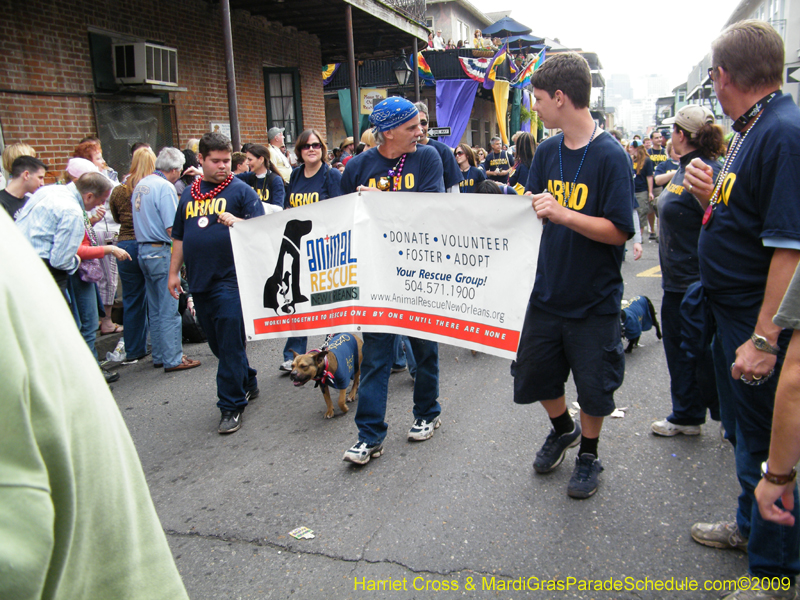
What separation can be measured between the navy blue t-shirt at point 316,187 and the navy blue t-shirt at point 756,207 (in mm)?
3737

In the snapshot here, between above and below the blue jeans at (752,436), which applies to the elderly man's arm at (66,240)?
above

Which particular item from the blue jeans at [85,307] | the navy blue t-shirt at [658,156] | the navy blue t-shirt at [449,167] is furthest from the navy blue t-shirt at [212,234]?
the navy blue t-shirt at [658,156]

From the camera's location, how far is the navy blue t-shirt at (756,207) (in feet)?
6.93

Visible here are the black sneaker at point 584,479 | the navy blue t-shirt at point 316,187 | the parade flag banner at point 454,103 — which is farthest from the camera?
the parade flag banner at point 454,103

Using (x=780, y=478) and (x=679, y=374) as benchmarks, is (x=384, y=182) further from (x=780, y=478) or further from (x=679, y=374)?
(x=780, y=478)

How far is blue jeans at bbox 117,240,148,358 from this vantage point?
643cm

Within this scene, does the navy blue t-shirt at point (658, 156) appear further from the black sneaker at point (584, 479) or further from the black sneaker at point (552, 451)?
the black sneaker at point (584, 479)

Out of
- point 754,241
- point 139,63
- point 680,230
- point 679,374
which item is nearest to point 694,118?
point 680,230

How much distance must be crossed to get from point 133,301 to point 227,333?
2.49 metres

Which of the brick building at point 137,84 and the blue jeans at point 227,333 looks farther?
the brick building at point 137,84

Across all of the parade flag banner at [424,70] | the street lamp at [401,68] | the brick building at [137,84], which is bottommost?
the brick building at [137,84]

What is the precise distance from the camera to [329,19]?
12383 mm

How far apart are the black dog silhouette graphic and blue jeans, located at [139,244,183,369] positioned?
106 inches

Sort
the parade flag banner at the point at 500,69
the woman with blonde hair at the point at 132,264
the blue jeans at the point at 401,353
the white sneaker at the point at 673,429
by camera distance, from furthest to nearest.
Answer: the parade flag banner at the point at 500,69 → the woman with blonde hair at the point at 132,264 → the blue jeans at the point at 401,353 → the white sneaker at the point at 673,429
